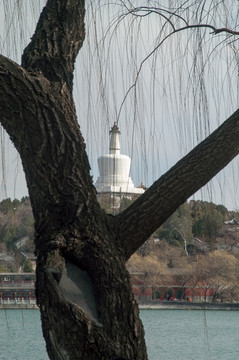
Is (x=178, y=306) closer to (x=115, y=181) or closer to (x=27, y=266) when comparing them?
(x=27, y=266)

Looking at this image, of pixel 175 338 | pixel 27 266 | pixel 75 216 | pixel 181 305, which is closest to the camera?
pixel 75 216

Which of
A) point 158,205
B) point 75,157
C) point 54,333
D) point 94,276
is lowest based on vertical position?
point 54,333

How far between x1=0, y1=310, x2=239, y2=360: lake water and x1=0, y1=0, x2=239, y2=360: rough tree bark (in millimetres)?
11045

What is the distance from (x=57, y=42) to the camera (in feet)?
5.32

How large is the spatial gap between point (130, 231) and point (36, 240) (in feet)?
0.69

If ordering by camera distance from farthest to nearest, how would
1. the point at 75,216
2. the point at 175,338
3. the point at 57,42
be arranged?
the point at 175,338 < the point at 57,42 < the point at 75,216

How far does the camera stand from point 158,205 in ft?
4.93

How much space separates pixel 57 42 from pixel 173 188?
1.50 ft

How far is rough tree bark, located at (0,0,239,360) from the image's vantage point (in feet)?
4.41

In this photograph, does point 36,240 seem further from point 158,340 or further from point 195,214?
point 158,340

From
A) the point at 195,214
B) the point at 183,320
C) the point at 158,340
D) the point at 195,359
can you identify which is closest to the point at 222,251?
the point at 183,320

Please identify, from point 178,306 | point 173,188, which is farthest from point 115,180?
point 178,306

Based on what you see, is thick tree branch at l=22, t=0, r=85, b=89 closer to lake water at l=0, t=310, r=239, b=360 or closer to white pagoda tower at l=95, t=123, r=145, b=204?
white pagoda tower at l=95, t=123, r=145, b=204

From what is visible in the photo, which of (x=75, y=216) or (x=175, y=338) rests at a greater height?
(x=75, y=216)
